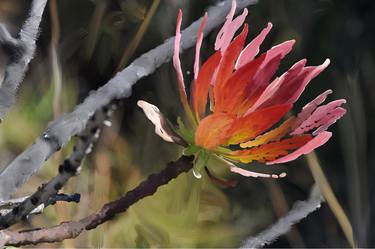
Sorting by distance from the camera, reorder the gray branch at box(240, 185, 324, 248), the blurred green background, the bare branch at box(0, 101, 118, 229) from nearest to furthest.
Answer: the bare branch at box(0, 101, 118, 229) → the gray branch at box(240, 185, 324, 248) → the blurred green background

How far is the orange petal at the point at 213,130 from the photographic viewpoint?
204 millimetres

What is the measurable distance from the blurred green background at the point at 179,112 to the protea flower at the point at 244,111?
1.69 ft

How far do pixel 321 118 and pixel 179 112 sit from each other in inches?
20.2

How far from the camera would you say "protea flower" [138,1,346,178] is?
0.20m

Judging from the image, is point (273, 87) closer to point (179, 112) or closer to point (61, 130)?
point (61, 130)

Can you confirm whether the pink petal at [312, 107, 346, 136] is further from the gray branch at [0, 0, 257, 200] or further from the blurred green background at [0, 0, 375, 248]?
the blurred green background at [0, 0, 375, 248]

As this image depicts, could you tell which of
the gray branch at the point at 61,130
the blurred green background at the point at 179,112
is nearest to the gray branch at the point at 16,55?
the gray branch at the point at 61,130

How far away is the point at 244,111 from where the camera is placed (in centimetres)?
21

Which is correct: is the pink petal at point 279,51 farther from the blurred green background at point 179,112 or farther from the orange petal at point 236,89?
the blurred green background at point 179,112

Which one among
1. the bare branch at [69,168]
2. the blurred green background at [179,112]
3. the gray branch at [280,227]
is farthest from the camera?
the blurred green background at [179,112]

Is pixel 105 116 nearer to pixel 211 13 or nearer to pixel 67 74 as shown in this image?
pixel 211 13

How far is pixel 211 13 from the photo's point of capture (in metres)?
0.29

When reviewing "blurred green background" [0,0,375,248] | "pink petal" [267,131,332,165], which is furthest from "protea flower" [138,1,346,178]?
"blurred green background" [0,0,375,248]

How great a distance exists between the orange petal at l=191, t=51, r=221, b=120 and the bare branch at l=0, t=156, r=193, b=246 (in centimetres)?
2
